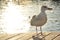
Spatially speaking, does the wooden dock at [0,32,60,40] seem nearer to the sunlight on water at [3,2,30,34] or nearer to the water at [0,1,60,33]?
the sunlight on water at [3,2,30,34]

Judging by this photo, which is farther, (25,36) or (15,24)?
(15,24)

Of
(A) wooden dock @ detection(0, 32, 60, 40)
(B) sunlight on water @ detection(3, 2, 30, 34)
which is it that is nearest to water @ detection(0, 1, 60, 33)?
(B) sunlight on water @ detection(3, 2, 30, 34)

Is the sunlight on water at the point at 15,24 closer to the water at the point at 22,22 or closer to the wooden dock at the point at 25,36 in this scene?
the water at the point at 22,22

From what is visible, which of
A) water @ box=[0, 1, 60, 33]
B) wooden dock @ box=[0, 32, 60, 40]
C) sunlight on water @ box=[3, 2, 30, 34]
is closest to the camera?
wooden dock @ box=[0, 32, 60, 40]

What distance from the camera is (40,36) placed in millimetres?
2730

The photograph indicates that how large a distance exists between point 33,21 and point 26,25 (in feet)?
5.61

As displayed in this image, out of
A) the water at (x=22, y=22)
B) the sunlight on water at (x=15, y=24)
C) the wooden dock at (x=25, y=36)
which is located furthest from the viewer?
the water at (x=22, y=22)

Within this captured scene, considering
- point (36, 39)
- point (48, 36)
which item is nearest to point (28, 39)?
point (36, 39)

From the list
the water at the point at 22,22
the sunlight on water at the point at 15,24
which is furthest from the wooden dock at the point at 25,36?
the water at the point at 22,22

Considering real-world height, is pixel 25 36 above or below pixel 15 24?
above

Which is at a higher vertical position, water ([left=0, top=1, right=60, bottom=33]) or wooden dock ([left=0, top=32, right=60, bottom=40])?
wooden dock ([left=0, top=32, right=60, bottom=40])

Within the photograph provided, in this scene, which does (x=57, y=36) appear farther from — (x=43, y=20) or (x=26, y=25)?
(x=26, y=25)

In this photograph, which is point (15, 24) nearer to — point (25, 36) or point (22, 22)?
point (22, 22)

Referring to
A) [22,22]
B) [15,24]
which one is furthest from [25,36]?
[22,22]
